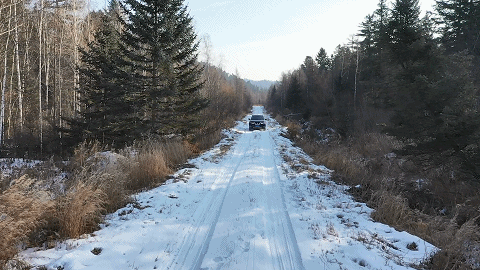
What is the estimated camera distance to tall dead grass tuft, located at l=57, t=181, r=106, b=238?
4.19 m

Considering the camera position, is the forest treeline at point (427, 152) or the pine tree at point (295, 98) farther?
the pine tree at point (295, 98)

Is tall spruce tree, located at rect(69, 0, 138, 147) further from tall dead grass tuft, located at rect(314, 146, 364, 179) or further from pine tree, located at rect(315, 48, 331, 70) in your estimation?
pine tree, located at rect(315, 48, 331, 70)

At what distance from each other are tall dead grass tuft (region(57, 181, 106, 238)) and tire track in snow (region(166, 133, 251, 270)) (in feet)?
5.56

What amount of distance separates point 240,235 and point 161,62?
9994 millimetres

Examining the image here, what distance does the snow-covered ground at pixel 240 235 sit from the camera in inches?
147

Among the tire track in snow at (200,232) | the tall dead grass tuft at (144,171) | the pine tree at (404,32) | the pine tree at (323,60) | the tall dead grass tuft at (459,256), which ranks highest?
the pine tree at (323,60)

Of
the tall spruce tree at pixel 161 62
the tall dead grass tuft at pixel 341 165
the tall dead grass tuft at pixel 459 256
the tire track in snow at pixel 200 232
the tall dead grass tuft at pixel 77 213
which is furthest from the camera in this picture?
the tall spruce tree at pixel 161 62

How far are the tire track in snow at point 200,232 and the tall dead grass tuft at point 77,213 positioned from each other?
1696mm

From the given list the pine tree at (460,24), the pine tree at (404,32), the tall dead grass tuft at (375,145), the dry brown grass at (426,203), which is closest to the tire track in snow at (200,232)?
the dry brown grass at (426,203)

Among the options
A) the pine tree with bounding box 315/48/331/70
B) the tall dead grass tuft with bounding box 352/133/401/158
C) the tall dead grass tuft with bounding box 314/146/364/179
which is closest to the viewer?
the tall dead grass tuft with bounding box 314/146/364/179

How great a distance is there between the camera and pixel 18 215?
3.67 metres

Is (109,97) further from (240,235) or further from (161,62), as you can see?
(240,235)

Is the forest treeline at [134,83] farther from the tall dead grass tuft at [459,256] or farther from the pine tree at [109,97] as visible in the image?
the tall dead grass tuft at [459,256]

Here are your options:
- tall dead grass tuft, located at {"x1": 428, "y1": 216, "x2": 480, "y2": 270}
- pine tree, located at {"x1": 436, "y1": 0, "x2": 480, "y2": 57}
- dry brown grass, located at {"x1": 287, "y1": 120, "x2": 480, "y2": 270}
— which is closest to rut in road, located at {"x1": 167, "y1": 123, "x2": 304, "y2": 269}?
tall dead grass tuft, located at {"x1": 428, "y1": 216, "x2": 480, "y2": 270}
